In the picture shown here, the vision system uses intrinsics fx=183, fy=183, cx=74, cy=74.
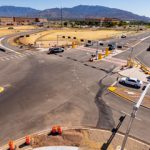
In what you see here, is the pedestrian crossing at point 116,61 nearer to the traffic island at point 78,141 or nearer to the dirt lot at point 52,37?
the dirt lot at point 52,37

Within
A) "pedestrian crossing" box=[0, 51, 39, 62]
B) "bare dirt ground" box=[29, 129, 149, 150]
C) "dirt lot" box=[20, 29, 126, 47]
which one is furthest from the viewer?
"dirt lot" box=[20, 29, 126, 47]

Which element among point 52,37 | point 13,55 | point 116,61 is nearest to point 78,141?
point 116,61

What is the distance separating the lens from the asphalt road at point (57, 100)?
22578 mm

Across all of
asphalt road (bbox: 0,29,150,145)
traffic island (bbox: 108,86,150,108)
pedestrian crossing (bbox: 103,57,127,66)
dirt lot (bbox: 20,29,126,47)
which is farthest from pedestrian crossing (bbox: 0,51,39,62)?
traffic island (bbox: 108,86,150,108)

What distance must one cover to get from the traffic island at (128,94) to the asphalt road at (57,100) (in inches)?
54.5

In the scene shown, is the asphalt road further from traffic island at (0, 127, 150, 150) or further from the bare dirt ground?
the bare dirt ground

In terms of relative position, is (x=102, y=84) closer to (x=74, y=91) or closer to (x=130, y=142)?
(x=74, y=91)

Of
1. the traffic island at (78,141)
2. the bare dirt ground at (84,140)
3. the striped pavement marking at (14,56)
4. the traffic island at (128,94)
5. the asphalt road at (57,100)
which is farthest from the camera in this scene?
the striped pavement marking at (14,56)

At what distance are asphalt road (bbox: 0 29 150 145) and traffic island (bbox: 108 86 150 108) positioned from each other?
4.54 ft

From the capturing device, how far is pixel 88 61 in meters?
52.2

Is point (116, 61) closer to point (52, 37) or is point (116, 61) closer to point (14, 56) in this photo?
point (14, 56)

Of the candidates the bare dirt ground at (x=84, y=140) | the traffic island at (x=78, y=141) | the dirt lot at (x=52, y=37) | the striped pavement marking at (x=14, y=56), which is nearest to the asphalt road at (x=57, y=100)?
the traffic island at (x=78, y=141)

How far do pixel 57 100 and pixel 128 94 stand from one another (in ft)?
41.1

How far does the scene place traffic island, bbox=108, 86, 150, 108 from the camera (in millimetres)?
29344
